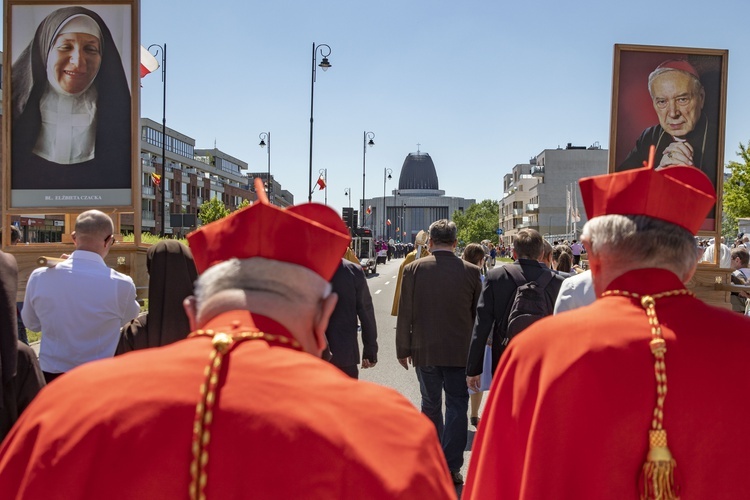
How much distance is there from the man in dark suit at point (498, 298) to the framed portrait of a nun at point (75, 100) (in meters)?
3.80

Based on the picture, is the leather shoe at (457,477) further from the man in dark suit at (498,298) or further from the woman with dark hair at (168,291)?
the woman with dark hair at (168,291)

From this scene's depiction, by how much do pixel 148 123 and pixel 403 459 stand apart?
86.0 meters

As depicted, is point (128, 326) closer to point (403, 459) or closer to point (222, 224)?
point (222, 224)

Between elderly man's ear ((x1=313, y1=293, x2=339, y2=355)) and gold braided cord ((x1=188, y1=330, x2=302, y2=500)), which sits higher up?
elderly man's ear ((x1=313, y1=293, x2=339, y2=355))

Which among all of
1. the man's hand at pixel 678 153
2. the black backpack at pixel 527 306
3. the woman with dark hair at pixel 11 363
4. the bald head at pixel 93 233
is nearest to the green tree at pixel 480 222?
the man's hand at pixel 678 153

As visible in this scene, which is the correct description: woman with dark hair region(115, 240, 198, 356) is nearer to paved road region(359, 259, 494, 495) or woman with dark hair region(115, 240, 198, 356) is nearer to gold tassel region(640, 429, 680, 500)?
gold tassel region(640, 429, 680, 500)

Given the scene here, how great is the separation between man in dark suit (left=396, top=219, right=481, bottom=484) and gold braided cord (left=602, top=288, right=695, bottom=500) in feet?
12.5

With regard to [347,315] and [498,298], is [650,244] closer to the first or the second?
[498,298]

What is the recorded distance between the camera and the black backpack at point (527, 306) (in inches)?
216

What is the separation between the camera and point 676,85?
7.80 metres

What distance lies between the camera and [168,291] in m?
4.00

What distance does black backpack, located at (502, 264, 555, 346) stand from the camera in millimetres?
5480

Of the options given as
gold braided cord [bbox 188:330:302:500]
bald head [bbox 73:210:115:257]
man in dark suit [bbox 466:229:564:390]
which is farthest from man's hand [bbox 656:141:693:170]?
gold braided cord [bbox 188:330:302:500]

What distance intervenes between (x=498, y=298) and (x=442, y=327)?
0.62m
